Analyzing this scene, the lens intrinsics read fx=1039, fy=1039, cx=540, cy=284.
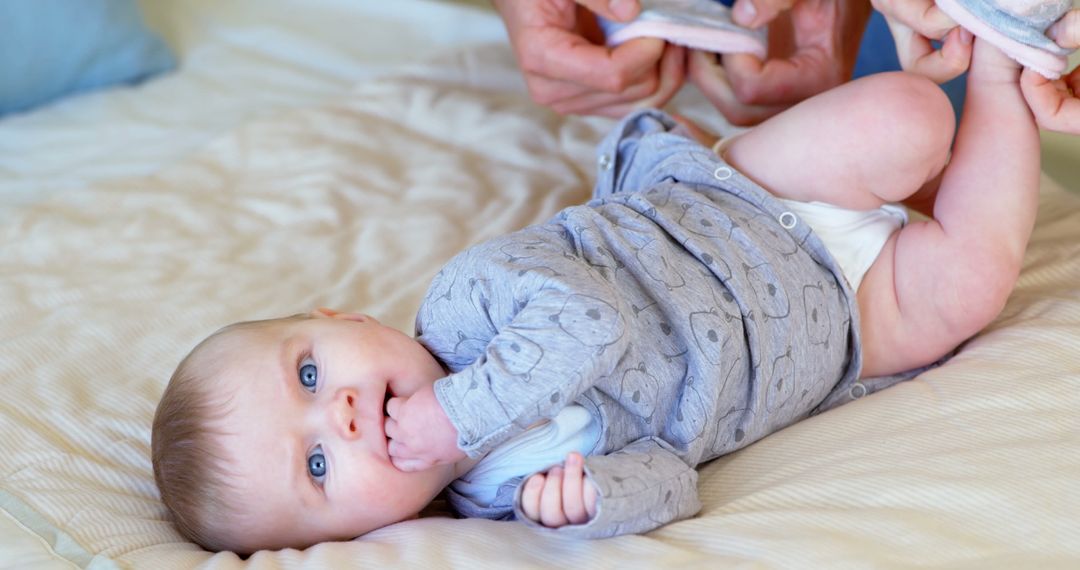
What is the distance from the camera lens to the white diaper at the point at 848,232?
1.21m

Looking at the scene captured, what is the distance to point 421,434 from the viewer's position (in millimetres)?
970

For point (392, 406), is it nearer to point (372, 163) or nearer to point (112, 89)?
point (372, 163)

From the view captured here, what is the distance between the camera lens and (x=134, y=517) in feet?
3.42

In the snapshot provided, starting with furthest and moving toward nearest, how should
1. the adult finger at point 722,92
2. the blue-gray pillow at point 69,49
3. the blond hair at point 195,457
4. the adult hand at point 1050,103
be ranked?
1. the blue-gray pillow at point 69,49
2. the adult finger at point 722,92
3. the adult hand at point 1050,103
4. the blond hair at point 195,457

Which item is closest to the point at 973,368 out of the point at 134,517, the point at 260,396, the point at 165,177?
the point at 260,396

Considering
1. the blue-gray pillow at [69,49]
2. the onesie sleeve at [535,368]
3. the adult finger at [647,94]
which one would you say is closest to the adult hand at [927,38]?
the adult finger at [647,94]

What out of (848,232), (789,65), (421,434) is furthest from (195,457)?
(789,65)

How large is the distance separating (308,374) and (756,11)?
2.73 feet

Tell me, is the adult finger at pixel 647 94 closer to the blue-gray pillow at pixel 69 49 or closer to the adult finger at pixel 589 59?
the adult finger at pixel 589 59

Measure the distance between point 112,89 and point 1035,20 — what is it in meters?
1.69

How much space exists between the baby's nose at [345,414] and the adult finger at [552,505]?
0.65ft

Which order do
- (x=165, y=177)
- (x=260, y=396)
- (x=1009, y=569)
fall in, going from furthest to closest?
1. (x=165, y=177)
2. (x=260, y=396)
3. (x=1009, y=569)

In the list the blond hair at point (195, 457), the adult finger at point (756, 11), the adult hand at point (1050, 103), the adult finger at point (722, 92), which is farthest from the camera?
the adult finger at point (722, 92)

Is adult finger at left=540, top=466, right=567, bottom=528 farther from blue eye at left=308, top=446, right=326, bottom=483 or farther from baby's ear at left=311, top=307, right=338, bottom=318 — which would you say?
baby's ear at left=311, top=307, right=338, bottom=318
